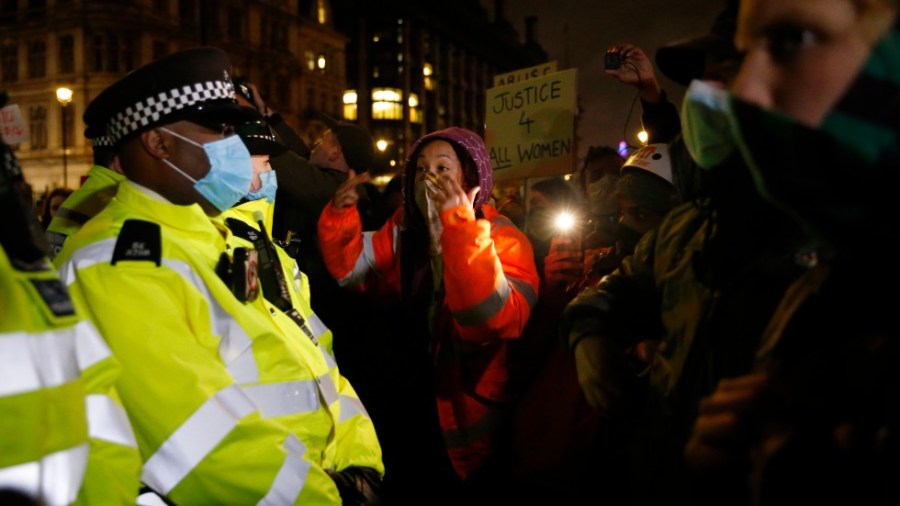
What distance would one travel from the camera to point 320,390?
2.44 meters

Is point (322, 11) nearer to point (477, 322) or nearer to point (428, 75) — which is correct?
point (428, 75)

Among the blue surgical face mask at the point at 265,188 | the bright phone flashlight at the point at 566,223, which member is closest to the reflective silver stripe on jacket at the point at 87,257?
the blue surgical face mask at the point at 265,188

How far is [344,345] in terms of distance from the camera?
525cm

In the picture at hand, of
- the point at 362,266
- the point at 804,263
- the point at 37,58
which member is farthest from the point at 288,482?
the point at 37,58

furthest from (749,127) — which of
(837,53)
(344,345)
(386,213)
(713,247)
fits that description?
(386,213)

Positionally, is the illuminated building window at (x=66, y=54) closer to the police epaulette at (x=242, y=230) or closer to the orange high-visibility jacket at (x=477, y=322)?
the police epaulette at (x=242, y=230)

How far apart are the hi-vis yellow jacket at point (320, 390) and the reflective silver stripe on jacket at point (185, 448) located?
1.02 ft

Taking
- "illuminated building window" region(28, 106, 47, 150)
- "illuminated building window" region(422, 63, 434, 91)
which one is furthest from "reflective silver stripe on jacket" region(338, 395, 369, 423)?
"illuminated building window" region(422, 63, 434, 91)

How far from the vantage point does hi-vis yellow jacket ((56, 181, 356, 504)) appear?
1.84 m

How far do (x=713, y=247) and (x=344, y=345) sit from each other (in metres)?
3.95

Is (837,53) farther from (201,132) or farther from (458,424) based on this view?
(458,424)

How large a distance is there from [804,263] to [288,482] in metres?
1.54

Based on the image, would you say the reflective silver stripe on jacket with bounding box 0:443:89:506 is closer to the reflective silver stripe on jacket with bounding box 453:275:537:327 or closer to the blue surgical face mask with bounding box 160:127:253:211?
the blue surgical face mask with bounding box 160:127:253:211

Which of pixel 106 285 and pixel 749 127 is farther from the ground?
pixel 749 127
